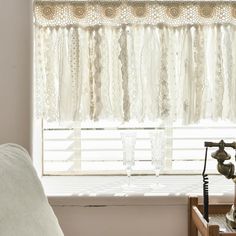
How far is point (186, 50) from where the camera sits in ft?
8.55

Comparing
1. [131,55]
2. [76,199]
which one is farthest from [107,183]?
[131,55]

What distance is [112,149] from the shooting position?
2.82 meters

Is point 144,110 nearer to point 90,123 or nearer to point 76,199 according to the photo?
point 90,123

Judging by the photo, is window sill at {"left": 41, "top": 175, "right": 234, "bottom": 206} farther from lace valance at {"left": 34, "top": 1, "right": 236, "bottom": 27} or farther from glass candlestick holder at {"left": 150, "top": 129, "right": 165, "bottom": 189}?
lace valance at {"left": 34, "top": 1, "right": 236, "bottom": 27}

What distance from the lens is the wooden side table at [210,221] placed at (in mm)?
1858

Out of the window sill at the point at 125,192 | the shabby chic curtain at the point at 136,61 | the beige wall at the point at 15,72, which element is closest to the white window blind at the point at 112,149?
the window sill at the point at 125,192

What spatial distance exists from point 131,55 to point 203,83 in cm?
40

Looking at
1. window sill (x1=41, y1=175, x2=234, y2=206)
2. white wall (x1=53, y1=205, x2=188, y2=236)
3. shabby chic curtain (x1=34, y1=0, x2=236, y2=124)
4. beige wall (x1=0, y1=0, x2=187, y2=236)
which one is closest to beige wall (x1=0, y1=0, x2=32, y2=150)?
beige wall (x1=0, y1=0, x2=187, y2=236)

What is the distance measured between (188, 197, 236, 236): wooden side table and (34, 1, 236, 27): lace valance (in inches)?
36.6

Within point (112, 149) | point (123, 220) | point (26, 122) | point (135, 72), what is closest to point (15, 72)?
point (26, 122)

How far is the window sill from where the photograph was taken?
2443mm

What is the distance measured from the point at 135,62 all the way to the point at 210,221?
0.92 m

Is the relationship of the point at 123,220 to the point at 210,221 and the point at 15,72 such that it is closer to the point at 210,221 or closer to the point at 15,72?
the point at 210,221

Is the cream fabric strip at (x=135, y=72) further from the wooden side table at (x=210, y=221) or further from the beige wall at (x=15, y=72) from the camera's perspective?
the wooden side table at (x=210, y=221)
